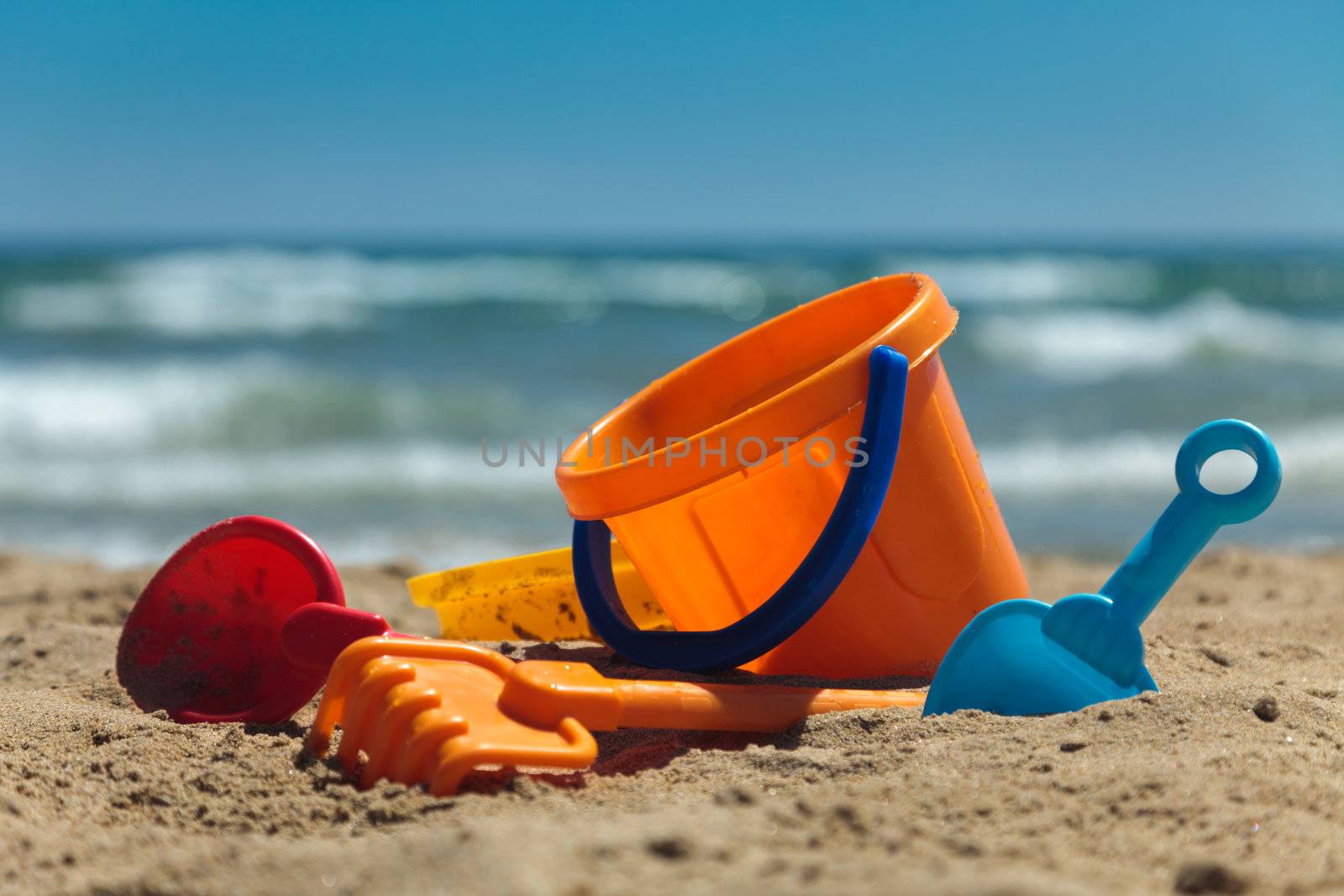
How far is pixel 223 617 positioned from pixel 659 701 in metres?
0.77

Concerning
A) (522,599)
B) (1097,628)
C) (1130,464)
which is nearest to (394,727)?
(522,599)

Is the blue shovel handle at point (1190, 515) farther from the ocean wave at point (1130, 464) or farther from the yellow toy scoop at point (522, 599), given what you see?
the ocean wave at point (1130, 464)

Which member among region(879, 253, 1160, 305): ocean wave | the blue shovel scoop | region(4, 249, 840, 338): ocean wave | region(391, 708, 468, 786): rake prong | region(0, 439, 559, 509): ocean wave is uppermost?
region(879, 253, 1160, 305): ocean wave

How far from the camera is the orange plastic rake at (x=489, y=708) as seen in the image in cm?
147

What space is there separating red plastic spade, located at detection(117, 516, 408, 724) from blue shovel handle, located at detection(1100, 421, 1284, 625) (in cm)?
119

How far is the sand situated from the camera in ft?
3.72

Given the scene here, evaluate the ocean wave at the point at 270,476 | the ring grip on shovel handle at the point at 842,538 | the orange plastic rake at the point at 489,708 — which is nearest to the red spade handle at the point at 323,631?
the orange plastic rake at the point at 489,708

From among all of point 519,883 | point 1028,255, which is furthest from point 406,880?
point 1028,255

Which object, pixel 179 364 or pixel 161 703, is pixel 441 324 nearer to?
pixel 179 364

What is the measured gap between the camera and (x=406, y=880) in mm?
1116

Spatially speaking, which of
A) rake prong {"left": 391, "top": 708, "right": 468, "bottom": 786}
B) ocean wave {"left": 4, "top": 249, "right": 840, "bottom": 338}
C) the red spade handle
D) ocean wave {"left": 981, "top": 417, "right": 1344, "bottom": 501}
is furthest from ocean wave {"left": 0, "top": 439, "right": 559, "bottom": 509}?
ocean wave {"left": 4, "top": 249, "right": 840, "bottom": 338}

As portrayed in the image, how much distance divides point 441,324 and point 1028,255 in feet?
46.2

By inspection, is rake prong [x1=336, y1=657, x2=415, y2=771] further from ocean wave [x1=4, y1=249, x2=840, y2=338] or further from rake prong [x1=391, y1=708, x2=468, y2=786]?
ocean wave [x1=4, y1=249, x2=840, y2=338]

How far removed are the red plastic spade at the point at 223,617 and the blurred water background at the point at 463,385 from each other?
2.00 m
